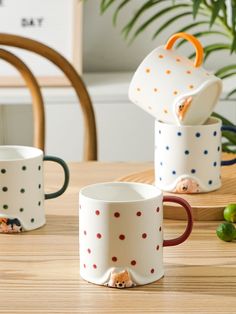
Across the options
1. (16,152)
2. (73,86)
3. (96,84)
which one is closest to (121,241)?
(16,152)

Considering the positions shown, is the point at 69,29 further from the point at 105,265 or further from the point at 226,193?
the point at 105,265

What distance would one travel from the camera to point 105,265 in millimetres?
954

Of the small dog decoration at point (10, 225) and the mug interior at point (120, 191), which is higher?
the mug interior at point (120, 191)

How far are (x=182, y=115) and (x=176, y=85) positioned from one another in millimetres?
49

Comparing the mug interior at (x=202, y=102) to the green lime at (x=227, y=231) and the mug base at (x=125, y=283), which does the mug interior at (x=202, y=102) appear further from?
the mug base at (x=125, y=283)

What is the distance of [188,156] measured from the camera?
134 centimetres

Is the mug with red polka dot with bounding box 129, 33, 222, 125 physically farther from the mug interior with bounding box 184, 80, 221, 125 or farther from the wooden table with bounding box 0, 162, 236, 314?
the wooden table with bounding box 0, 162, 236, 314

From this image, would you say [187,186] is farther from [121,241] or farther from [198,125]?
[121,241]

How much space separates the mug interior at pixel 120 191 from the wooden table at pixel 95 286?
0.09 meters

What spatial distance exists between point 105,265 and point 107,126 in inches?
73.9

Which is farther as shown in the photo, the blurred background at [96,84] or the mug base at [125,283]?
the blurred background at [96,84]

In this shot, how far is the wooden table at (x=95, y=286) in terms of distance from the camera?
900 millimetres

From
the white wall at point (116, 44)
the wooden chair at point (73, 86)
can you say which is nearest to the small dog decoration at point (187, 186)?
the wooden chair at point (73, 86)

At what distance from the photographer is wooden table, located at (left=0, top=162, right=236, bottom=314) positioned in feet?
2.95
